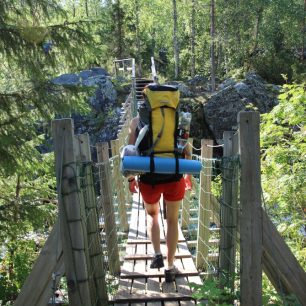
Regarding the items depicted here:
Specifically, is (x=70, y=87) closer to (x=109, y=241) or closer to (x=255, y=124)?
(x=109, y=241)

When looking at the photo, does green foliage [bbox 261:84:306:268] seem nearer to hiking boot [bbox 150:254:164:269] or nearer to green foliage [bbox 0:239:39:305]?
hiking boot [bbox 150:254:164:269]

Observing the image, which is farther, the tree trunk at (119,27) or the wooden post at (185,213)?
the tree trunk at (119,27)

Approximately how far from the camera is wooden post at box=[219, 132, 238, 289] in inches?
98.6

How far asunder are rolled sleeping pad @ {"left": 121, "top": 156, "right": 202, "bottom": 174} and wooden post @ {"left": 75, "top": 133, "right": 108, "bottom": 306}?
0.90 ft

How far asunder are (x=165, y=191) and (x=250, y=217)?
3.25 ft

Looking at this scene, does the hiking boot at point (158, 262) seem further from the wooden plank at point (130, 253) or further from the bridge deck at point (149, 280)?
the wooden plank at point (130, 253)

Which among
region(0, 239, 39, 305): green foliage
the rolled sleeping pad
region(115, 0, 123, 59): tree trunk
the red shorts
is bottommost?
Result: region(0, 239, 39, 305): green foliage

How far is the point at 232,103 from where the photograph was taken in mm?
15359

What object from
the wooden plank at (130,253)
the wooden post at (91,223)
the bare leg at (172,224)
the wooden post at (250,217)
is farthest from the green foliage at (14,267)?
the wooden post at (250,217)

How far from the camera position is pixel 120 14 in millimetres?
22812

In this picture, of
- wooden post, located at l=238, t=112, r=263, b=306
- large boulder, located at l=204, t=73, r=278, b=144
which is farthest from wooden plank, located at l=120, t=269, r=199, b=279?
large boulder, located at l=204, t=73, r=278, b=144

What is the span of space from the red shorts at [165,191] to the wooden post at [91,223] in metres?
0.60

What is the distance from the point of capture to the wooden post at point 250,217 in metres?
2.14

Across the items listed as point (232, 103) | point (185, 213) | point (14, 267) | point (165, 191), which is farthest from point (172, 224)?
point (232, 103)
